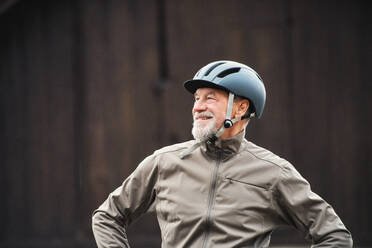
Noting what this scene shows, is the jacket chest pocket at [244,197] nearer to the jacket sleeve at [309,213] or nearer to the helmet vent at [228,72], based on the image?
the jacket sleeve at [309,213]

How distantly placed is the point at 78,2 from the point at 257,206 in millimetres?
5480

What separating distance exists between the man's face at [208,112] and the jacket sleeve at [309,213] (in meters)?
0.49

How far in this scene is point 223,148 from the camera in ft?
11.1

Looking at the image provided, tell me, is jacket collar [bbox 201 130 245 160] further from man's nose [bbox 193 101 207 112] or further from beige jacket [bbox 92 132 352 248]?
man's nose [bbox 193 101 207 112]

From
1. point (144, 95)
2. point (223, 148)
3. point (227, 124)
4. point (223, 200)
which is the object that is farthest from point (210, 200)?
point (144, 95)

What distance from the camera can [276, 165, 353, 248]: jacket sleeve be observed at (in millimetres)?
3125

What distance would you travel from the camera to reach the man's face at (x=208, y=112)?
3.41 m

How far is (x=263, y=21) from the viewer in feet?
25.5

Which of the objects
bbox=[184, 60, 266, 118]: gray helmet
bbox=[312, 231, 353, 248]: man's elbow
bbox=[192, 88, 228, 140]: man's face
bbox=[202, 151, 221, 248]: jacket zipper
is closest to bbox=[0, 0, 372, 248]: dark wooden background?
bbox=[184, 60, 266, 118]: gray helmet

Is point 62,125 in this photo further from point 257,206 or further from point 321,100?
point 257,206

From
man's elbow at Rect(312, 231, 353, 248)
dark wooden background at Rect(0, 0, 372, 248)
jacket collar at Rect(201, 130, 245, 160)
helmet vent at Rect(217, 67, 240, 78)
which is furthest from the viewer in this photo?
dark wooden background at Rect(0, 0, 372, 248)

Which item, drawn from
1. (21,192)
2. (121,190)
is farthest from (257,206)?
(21,192)

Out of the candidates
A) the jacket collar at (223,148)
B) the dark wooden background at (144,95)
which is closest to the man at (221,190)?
the jacket collar at (223,148)

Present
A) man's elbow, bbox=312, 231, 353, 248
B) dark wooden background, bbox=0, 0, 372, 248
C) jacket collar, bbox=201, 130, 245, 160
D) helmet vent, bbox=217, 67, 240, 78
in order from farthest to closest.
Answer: dark wooden background, bbox=0, 0, 372, 248 → helmet vent, bbox=217, 67, 240, 78 → jacket collar, bbox=201, 130, 245, 160 → man's elbow, bbox=312, 231, 353, 248
